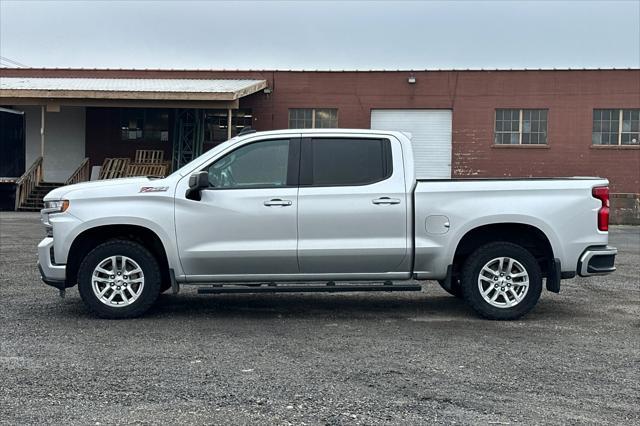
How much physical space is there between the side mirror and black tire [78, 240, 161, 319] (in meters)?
0.76

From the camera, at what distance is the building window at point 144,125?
91.2ft

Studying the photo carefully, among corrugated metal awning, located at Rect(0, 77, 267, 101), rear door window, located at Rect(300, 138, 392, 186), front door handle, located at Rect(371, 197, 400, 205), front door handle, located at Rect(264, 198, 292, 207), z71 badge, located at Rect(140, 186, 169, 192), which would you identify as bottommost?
front door handle, located at Rect(264, 198, 292, 207)

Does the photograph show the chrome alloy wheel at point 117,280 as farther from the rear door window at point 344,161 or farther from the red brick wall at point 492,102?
the red brick wall at point 492,102

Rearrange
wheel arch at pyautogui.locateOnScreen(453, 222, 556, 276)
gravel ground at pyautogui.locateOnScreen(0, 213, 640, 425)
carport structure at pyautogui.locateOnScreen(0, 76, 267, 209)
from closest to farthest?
gravel ground at pyautogui.locateOnScreen(0, 213, 640, 425), wheel arch at pyautogui.locateOnScreen(453, 222, 556, 276), carport structure at pyautogui.locateOnScreen(0, 76, 267, 209)

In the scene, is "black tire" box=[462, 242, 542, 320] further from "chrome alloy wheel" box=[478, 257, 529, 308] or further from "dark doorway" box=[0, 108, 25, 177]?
"dark doorway" box=[0, 108, 25, 177]

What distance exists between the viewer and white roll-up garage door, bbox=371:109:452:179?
2664cm

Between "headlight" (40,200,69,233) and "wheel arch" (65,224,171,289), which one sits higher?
"headlight" (40,200,69,233)

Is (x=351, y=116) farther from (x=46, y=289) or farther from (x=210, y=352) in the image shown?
(x=210, y=352)

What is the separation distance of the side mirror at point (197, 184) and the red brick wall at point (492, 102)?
20.2 metres

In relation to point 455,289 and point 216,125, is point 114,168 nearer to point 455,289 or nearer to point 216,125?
point 216,125

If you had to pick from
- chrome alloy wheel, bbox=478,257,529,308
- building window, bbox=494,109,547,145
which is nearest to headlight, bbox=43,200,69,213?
chrome alloy wheel, bbox=478,257,529,308

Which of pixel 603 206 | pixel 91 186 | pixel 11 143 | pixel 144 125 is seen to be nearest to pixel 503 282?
pixel 603 206

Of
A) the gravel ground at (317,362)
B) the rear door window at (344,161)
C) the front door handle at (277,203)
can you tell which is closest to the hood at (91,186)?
the front door handle at (277,203)

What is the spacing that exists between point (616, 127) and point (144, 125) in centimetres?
1821
